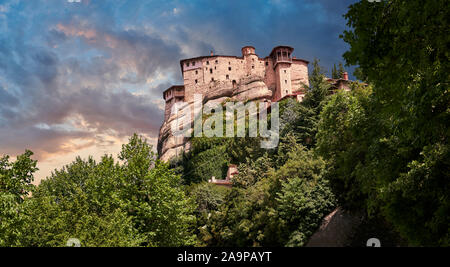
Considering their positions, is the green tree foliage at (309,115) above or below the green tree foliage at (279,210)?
above

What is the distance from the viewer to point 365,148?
1886cm

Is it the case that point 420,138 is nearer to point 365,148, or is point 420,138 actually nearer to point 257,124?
point 365,148

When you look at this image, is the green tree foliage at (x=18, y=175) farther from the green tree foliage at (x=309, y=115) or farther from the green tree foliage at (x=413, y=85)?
the green tree foliage at (x=309, y=115)

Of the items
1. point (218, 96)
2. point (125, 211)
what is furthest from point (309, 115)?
point (218, 96)

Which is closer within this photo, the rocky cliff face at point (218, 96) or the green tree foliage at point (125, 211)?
the green tree foliage at point (125, 211)

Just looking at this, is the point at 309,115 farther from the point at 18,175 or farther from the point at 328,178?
the point at 18,175

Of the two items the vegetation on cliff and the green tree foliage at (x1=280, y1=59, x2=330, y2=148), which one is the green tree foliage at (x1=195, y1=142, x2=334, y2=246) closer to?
the vegetation on cliff

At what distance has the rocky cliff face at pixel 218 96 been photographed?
74.3 meters

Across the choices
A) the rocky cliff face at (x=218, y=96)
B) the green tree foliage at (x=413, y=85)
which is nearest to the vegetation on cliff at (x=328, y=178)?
the green tree foliage at (x=413, y=85)

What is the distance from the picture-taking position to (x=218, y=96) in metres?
79.3

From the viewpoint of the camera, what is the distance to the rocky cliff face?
244 ft

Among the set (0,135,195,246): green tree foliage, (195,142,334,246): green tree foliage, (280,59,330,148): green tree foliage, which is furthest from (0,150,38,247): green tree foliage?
(280,59,330,148): green tree foliage

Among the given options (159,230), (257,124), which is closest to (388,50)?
(159,230)
